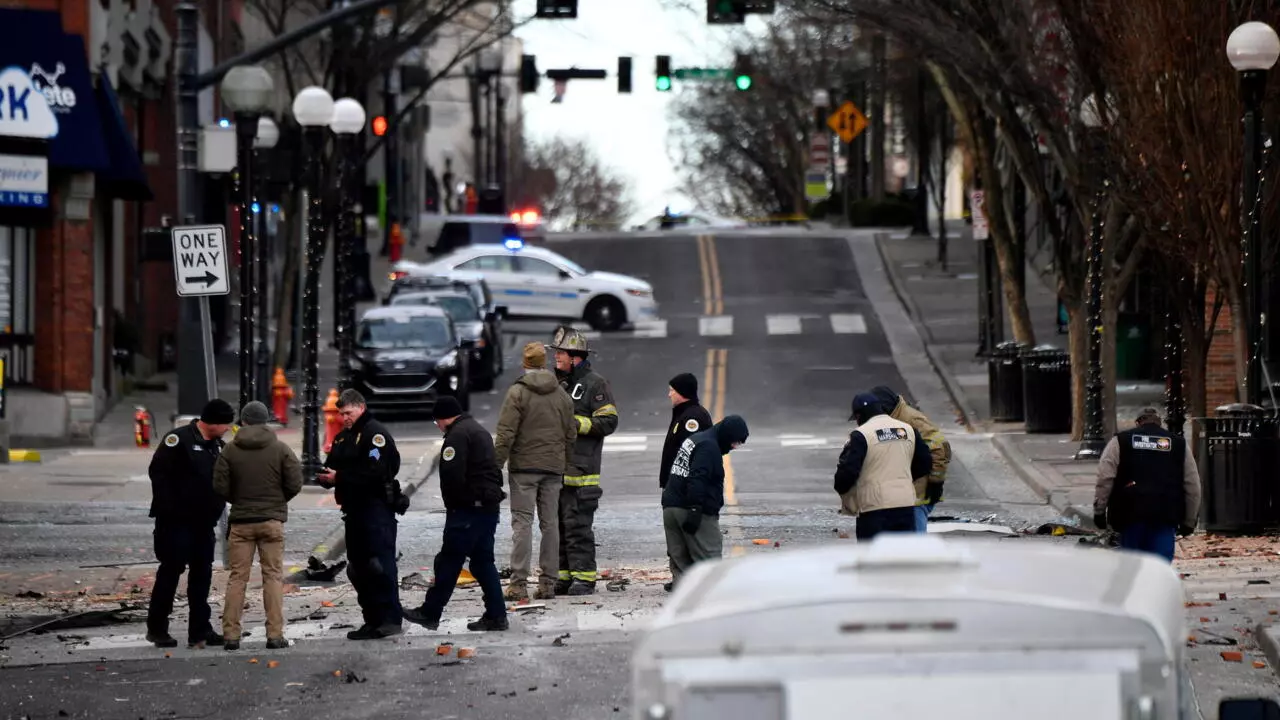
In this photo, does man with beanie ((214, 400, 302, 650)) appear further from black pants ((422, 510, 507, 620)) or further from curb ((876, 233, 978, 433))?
curb ((876, 233, 978, 433))

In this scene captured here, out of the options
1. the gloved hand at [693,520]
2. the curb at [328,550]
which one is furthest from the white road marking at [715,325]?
the gloved hand at [693,520]

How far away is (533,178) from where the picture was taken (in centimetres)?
12081

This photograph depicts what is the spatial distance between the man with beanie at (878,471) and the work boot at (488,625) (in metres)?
2.39

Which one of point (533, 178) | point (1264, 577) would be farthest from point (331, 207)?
point (533, 178)

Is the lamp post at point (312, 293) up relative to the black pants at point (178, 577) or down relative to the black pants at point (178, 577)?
up

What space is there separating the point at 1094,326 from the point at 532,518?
12.4 metres

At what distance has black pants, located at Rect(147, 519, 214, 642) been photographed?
13273mm

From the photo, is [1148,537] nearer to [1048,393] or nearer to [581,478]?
[581,478]

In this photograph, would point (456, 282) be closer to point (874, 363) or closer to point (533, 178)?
point (874, 363)

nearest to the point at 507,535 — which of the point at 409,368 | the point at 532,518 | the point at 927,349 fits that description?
the point at 532,518

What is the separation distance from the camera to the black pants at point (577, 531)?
15.1 m

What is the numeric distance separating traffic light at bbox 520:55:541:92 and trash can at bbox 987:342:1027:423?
19.2 metres

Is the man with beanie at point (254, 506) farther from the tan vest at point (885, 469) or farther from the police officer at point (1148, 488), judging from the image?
the police officer at point (1148, 488)

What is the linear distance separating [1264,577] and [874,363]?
22352 millimetres
